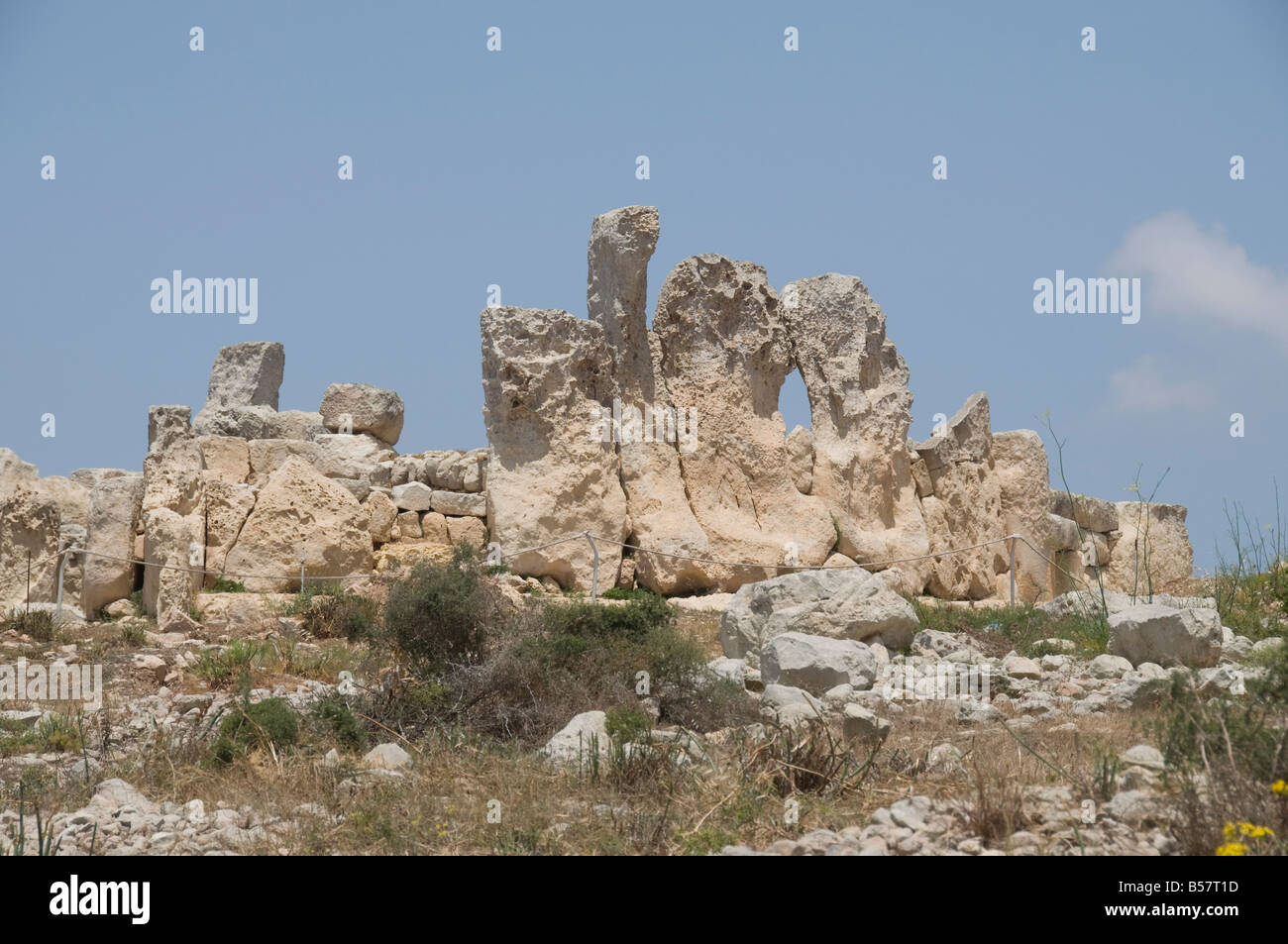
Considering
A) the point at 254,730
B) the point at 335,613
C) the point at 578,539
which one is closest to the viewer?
the point at 254,730

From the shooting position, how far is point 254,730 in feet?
22.2

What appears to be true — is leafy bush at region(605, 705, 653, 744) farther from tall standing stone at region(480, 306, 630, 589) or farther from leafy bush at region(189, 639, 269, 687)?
tall standing stone at region(480, 306, 630, 589)

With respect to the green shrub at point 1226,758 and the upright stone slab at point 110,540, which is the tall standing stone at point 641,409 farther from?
the green shrub at point 1226,758

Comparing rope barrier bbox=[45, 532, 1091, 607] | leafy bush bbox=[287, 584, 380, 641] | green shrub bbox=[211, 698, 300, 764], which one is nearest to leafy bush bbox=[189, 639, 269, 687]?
leafy bush bbox=[287, 584, 380, 641]

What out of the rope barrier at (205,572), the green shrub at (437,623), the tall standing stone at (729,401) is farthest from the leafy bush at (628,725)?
the tall standing stone at (729,401)

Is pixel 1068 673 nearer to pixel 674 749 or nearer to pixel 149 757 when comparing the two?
pixel 674 749

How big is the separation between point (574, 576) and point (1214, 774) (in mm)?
10066

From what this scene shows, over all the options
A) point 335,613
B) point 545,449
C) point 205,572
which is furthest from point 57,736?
point 545,449

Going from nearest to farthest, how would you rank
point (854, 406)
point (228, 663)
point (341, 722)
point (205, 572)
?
point (341, 722)
point (228, 663)
point (205, 572)
point (854, 406)

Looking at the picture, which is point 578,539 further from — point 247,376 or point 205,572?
point 247,376

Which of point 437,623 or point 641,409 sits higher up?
point 641,409

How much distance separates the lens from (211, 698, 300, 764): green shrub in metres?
6.59

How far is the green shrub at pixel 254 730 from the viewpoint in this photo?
659cm
